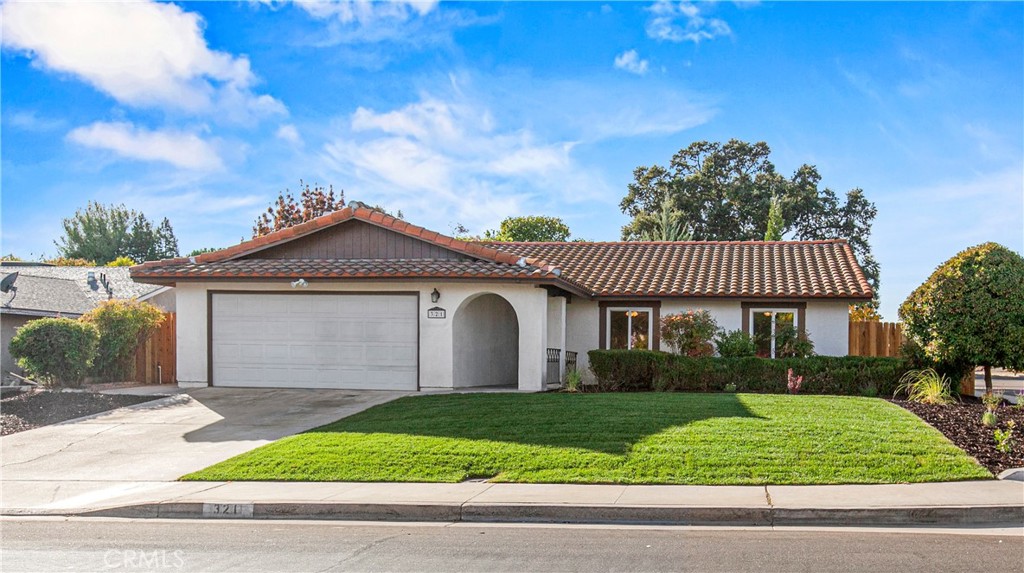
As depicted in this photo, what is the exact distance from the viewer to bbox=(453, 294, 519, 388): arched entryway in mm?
19758

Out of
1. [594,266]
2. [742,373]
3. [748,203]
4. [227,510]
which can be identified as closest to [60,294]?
[594,266]

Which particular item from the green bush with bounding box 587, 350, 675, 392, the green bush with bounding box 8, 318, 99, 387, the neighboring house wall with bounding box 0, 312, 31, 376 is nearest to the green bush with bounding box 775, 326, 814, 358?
the green bush with bounding box 587, 350, 675, 392

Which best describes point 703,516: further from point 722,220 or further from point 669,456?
point 722,220

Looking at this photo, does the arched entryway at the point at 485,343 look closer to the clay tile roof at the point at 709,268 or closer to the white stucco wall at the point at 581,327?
the white stucco wall at the point at 581,327

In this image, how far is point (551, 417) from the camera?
45.5 ft

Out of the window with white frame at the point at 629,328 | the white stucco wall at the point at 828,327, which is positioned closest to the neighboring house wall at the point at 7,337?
the window with white frame at the point at 629,328

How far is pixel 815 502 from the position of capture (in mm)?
9078

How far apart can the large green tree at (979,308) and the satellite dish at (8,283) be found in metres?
24.2

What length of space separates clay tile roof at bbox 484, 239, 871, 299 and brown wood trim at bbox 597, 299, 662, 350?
0.41 m

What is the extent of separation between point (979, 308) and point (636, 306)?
28.5 ft

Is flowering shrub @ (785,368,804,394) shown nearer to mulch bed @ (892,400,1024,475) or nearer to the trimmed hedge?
the trimmed hedge

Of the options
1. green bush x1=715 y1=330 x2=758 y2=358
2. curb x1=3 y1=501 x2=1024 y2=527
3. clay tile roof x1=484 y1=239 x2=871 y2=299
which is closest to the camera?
curb x1=3 y1=501 x2=1024 y2=527

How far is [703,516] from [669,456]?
226 centimetres

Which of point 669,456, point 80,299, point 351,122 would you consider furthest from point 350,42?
point 80,299
